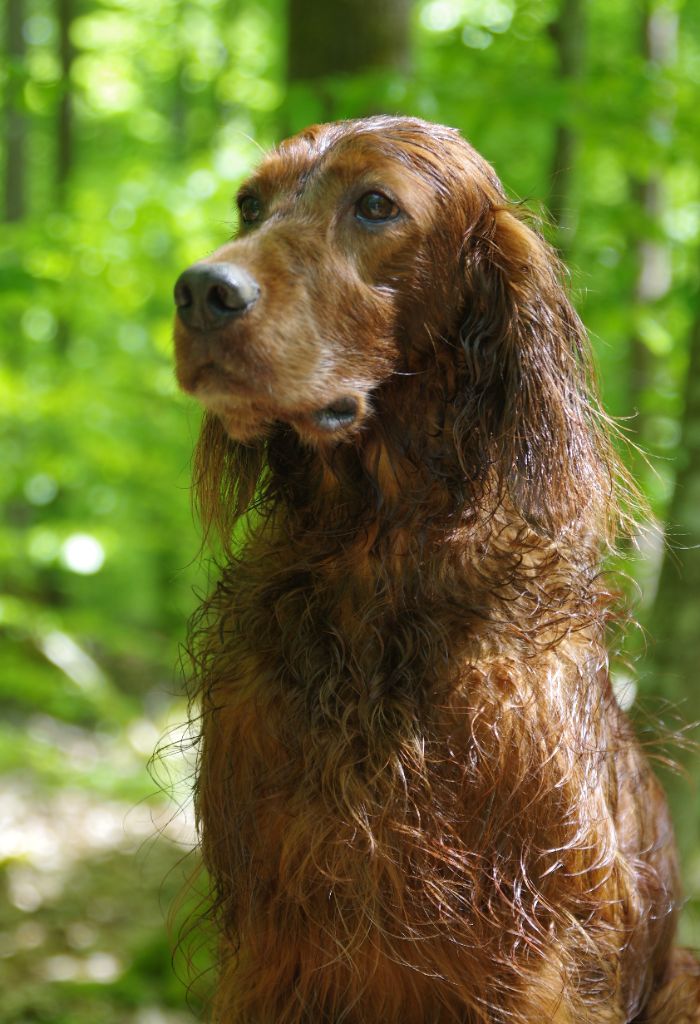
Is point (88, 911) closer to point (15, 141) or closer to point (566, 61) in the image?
point (566, 61)

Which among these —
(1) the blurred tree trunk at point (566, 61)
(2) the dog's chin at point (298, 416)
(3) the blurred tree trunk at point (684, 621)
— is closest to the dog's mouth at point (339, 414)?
(2) the dog's chin at point (298, 416)

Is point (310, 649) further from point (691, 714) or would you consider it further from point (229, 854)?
point (691, 714)

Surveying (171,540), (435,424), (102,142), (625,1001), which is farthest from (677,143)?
(102,142)

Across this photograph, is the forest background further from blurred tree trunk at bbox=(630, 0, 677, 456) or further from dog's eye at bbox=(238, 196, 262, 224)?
dog's eye at bbox=(238, 196, 262, 224)

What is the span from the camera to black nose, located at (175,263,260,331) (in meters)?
1.92

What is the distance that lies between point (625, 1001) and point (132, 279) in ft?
14.0

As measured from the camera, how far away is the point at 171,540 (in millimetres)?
10250

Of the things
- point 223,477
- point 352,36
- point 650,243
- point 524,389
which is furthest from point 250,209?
point 650,243

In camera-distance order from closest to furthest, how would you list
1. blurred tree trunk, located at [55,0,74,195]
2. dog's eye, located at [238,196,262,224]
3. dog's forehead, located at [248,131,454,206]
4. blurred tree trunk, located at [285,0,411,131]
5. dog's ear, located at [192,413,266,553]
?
dog's forehead, located at [248,131,454,206] → dog's eye, located at [238,196,262,224] → dog's ear, located at [192,413,266,553] → blurred tree trunk, located at [285,0,411,131] → blurred tree trunk, located at [55,0,74,195]

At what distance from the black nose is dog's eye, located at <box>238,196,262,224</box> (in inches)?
17.1

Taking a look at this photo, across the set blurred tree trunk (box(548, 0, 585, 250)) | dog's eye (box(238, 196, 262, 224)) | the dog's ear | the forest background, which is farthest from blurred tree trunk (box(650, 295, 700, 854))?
blurred tree trunk (box(548, 0, 585, 250))

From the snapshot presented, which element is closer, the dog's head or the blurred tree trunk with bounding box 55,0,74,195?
the dog's head

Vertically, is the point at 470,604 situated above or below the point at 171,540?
above

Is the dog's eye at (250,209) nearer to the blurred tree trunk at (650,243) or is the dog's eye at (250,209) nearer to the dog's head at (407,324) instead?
the dog's head at (407,324)
